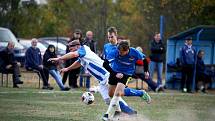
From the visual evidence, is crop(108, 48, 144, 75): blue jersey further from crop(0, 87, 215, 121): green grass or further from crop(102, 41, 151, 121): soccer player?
crop(0, 87, 215, 121): green grass

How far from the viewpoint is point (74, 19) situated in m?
46.7

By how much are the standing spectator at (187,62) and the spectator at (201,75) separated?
46 centimetres

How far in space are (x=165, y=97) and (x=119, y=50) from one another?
7736 mm

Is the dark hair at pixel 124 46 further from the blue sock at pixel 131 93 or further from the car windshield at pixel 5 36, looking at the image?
the car windshield at pixel 5 36

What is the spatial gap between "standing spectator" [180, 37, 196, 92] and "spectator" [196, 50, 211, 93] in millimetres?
459

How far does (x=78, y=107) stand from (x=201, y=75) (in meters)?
9.58

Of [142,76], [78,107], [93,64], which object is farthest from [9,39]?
[93,64]

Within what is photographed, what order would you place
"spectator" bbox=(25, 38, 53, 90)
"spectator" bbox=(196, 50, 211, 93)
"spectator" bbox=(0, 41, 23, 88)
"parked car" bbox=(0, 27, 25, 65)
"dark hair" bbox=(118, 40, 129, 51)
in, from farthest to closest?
1. "parked car" bbox=(0, 27, 25, 65)
2. "spectator" bbox=(196, 50, 211, 93)
3. "spectator" bbox=(25, 38, 53, 90)
4. "spectator" bbox=(0, 41, 23, 88)
5. "dark hair" bbox=(118, 40, 129, 51)

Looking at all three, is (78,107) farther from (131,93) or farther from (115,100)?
(115,100)

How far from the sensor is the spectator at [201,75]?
2565cm

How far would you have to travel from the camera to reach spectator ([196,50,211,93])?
25.7 meters

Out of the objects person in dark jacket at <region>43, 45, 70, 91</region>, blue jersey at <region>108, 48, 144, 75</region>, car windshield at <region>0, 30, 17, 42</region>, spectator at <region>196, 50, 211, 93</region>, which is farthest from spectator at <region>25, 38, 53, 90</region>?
blue jersey at <region>108, 48, 144, 75</region>

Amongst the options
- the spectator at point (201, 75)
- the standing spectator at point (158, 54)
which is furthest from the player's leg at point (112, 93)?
the spectator at point (201, 75)

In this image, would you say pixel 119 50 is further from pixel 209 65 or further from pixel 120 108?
pixel 209 65
